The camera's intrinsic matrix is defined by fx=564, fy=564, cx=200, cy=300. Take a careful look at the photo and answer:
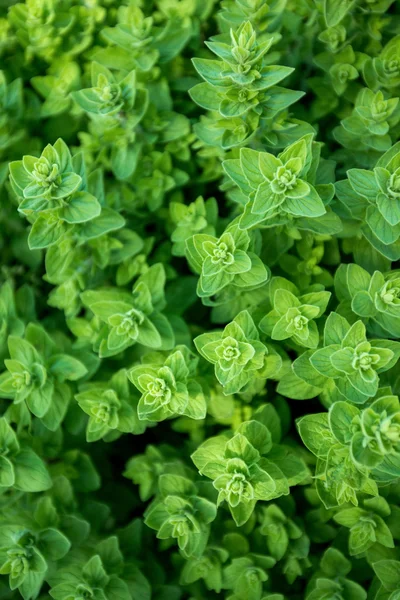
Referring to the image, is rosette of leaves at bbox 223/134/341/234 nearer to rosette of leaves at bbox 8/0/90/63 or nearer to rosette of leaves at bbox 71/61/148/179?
rosette of leaves at bbox 71/61/148/179

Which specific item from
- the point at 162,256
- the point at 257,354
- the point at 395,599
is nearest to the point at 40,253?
the point at 162,256

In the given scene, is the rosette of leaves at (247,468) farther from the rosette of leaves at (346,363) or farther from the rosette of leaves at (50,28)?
the rosette of leaves at (50,28)

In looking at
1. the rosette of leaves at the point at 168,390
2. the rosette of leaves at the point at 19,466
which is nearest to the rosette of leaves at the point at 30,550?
the rosette of leaves at the point at 19,466

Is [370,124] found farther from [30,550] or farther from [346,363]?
[30,550]

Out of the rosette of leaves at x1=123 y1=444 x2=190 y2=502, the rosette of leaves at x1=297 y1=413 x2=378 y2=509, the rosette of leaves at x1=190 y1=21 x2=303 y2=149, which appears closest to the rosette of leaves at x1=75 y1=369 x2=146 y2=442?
the rosette of leaves at x1=123 y1=444 x2=190 y2=502

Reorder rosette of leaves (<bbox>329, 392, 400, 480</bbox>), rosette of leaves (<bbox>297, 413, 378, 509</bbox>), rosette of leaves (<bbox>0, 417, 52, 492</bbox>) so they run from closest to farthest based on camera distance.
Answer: rosette of leaves (<bbox>329, 392, 400, 480</bbox>), rosette of leaves (<bbox>297, 413, 378, 509</bbox>), rosette of leaves (<bbox>0, 417, 52, 492</bbox>)

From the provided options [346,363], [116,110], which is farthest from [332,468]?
[116,110]
